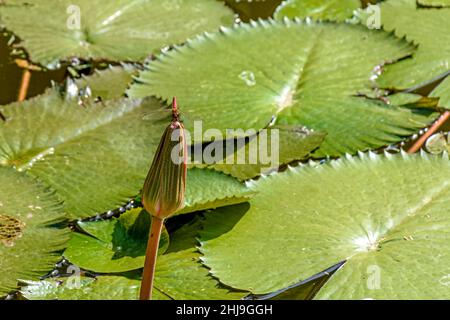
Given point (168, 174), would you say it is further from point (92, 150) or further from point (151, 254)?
point (92, 150)

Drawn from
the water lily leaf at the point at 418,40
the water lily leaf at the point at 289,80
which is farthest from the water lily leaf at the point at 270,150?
the water lily leaf at the point at 418,40

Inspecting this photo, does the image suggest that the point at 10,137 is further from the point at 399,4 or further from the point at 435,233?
the point at 399,4

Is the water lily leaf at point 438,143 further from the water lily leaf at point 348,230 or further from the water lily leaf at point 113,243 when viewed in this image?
the water lily leaf at point 113,243

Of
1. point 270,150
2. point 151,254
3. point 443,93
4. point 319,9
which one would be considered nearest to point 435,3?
point 319,9

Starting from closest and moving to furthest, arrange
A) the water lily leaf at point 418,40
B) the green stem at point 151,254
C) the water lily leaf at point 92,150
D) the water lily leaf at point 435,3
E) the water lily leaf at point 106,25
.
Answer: the green stem at point 151,254 → the water lily leaf at point 92,150 → the water lily leaf at point 418,40 → the water lily leaf at point 106,25 → the water lily leaf at point 435,3

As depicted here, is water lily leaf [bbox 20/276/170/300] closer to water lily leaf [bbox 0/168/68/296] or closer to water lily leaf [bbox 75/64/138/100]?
water lily leaf [bbox 0/168/68/296]
